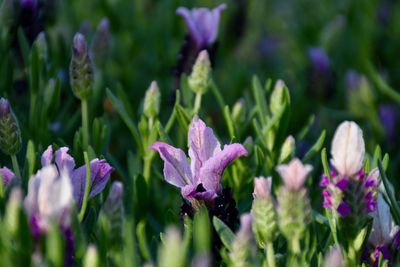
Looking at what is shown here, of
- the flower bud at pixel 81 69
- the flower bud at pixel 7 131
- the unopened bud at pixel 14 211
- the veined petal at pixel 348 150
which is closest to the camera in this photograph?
the unopened bud at pixel 14 211

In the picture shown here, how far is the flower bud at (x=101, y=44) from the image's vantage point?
1479mm

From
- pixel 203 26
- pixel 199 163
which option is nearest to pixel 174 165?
pixel 199 163

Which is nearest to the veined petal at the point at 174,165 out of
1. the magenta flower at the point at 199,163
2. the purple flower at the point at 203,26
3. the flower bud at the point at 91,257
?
the magenta flower at the point at 199,163

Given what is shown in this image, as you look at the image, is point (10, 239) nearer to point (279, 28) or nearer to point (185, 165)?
point (185, 165)

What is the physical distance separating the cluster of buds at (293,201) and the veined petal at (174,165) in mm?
199

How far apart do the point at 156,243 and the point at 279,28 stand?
1.81 meters

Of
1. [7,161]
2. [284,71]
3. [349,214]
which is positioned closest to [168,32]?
[284,71]

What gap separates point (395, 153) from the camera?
1744 mm

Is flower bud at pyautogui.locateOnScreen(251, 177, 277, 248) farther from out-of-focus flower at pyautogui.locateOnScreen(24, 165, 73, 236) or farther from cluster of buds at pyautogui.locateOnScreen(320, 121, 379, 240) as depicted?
out-of-focus flower at pyautogui.locateOnScreen(24, 165, 73, 236)

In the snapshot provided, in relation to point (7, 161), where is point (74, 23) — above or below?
above

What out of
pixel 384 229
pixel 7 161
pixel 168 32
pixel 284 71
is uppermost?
pixel 168 32

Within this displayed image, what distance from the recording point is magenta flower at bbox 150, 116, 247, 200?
0.96 meters

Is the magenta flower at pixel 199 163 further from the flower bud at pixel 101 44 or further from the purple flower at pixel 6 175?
the flower bud at pixel 101 44

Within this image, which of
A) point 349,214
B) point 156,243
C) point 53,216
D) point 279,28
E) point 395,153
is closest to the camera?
point 53,216
